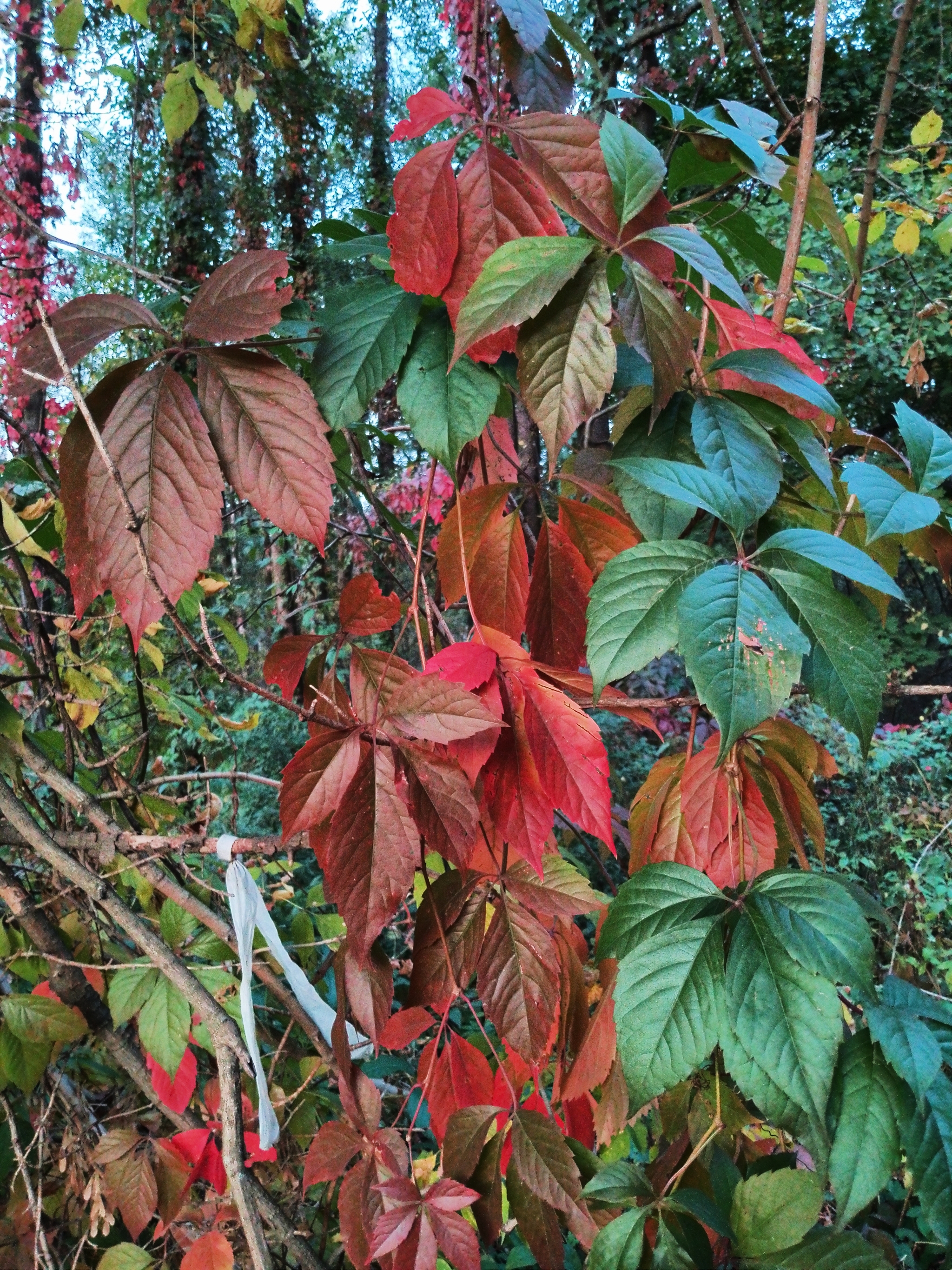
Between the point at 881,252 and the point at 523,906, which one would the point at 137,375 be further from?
the point at 881,252

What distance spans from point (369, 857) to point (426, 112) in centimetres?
44

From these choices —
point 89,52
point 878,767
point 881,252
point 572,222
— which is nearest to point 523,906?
point 572,222

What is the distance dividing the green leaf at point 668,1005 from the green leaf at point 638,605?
131 millimetres

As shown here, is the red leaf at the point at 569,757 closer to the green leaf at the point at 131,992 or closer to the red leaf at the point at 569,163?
the red leaf at the point at 569,163

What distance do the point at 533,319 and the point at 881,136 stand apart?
539 millimetres

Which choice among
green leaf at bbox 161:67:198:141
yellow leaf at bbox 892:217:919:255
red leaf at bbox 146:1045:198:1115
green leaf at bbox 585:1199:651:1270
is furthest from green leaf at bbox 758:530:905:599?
yellow leaf at bbox 892:217:919:255

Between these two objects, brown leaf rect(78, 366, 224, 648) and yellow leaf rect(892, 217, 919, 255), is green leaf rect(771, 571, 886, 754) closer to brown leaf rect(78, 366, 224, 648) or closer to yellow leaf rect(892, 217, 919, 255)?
brown leaf rect(78, 366, 224, 648)

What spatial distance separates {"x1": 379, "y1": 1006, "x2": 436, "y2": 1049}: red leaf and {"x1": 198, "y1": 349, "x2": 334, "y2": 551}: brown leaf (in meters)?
0.32

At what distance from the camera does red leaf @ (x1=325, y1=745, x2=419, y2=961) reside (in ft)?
1.52

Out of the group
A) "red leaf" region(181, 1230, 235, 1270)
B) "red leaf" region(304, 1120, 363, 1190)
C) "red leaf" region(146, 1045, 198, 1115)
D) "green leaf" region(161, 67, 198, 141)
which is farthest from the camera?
"green leaf" region(161, 67, 198, 141)

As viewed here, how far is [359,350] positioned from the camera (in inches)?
20.5

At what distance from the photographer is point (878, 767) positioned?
392cm

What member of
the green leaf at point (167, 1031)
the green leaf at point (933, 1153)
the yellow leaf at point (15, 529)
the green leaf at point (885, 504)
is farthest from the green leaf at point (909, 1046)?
the yellow leaf at point (15, 529)

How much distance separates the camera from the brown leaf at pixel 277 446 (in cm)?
50
